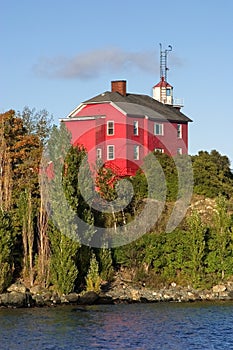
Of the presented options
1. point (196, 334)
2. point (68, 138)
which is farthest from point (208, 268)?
point (196, 334)

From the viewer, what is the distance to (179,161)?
230 ft

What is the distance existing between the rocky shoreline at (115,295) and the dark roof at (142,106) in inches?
848

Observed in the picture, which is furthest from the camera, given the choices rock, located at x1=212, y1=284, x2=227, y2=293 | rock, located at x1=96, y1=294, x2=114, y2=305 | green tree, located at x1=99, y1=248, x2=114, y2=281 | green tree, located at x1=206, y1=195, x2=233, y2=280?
green tree, located at x1=206, y1=195, x2=233, y2=280

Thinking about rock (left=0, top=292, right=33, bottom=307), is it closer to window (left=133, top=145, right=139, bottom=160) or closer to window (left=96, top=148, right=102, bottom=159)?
window (left=96, top=148, right=102, bottom=159)

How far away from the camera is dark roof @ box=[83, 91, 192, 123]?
74.9 meters

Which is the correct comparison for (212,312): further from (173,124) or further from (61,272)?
(173,124)

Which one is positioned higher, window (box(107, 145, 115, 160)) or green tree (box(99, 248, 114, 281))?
window (box(107, 145, 115, 160))

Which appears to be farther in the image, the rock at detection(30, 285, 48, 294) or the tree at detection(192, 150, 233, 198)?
the tree at detection(192, 150, 233, 198)

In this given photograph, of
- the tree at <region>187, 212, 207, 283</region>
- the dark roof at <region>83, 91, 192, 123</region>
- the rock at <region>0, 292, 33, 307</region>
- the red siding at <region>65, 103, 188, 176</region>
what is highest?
the dark roof at <region>83, 91, 192, 123</region>

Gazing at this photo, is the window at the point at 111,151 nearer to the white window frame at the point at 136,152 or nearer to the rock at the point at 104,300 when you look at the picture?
the white window frame at the point at 136,152

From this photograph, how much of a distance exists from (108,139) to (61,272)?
76.7 feet

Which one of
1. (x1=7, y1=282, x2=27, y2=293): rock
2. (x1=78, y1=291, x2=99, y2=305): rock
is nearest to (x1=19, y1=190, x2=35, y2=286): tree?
(x1=7, y1=282, x2=27, y2=293): rock

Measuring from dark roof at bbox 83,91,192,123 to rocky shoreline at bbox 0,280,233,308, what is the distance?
2153 centimetres

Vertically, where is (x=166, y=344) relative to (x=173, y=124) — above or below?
below
